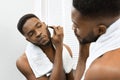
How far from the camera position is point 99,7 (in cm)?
73

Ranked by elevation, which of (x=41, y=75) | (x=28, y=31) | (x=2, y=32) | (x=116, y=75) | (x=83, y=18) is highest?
(x=83, y=18)

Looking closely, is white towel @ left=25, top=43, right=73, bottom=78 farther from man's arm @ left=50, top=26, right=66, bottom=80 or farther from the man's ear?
the man's ear

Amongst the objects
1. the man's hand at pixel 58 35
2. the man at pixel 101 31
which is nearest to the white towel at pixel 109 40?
the man at pixel 101 31

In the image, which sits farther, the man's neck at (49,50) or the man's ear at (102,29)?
the man's neck at (49,50)

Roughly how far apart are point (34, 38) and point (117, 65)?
1018mm

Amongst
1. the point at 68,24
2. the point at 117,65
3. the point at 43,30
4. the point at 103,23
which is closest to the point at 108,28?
the point at 103,23

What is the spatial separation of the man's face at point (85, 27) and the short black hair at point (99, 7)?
22 mm

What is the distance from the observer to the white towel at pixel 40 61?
65.1 inches

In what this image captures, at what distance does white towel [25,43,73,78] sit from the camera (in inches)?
65.1

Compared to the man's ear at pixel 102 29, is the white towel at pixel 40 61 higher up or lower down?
lower down

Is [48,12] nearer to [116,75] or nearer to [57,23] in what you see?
[57,23]

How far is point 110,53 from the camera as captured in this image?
716 mm

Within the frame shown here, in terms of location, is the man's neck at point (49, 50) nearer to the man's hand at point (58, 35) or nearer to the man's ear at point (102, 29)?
the man's hand at point (58, 35)

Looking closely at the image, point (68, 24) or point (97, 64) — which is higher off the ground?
point (97, 64)
